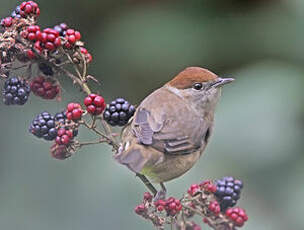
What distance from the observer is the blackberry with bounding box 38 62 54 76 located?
7.15ft

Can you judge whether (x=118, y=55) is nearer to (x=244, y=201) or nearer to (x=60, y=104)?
(x=60, y=104)

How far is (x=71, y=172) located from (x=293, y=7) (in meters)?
1.86

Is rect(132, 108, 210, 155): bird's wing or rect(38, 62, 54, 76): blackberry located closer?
rect(38, 62, 54, 76): blackberry

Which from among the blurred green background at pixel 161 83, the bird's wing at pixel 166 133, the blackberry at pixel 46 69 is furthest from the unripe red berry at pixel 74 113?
the blurred green background at pixel 161 83

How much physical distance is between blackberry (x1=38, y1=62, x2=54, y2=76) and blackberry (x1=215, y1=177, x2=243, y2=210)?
69 centimetres

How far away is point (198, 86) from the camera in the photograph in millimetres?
2703

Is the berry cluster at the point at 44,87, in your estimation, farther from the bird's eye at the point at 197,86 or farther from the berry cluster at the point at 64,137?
the bird's eye at the point at 197,86

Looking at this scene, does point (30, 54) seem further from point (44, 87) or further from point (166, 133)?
point (166, 133)

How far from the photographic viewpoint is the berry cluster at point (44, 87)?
88.0 inches

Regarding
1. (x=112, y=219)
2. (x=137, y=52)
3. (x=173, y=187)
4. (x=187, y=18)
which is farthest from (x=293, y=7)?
(x=112, y=219)

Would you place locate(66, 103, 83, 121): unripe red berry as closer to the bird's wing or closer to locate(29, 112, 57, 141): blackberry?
locate(29, 112, 57, 141): blackberry

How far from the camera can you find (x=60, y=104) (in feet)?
13.2

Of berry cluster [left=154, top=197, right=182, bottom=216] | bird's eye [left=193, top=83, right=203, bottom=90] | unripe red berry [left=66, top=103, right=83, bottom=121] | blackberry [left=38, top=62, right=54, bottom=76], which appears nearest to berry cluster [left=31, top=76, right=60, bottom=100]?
blackberry [left=38, top=62, right=54, bottom=76]

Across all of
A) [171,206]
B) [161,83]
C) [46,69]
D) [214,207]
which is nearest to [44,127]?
[46,69]
